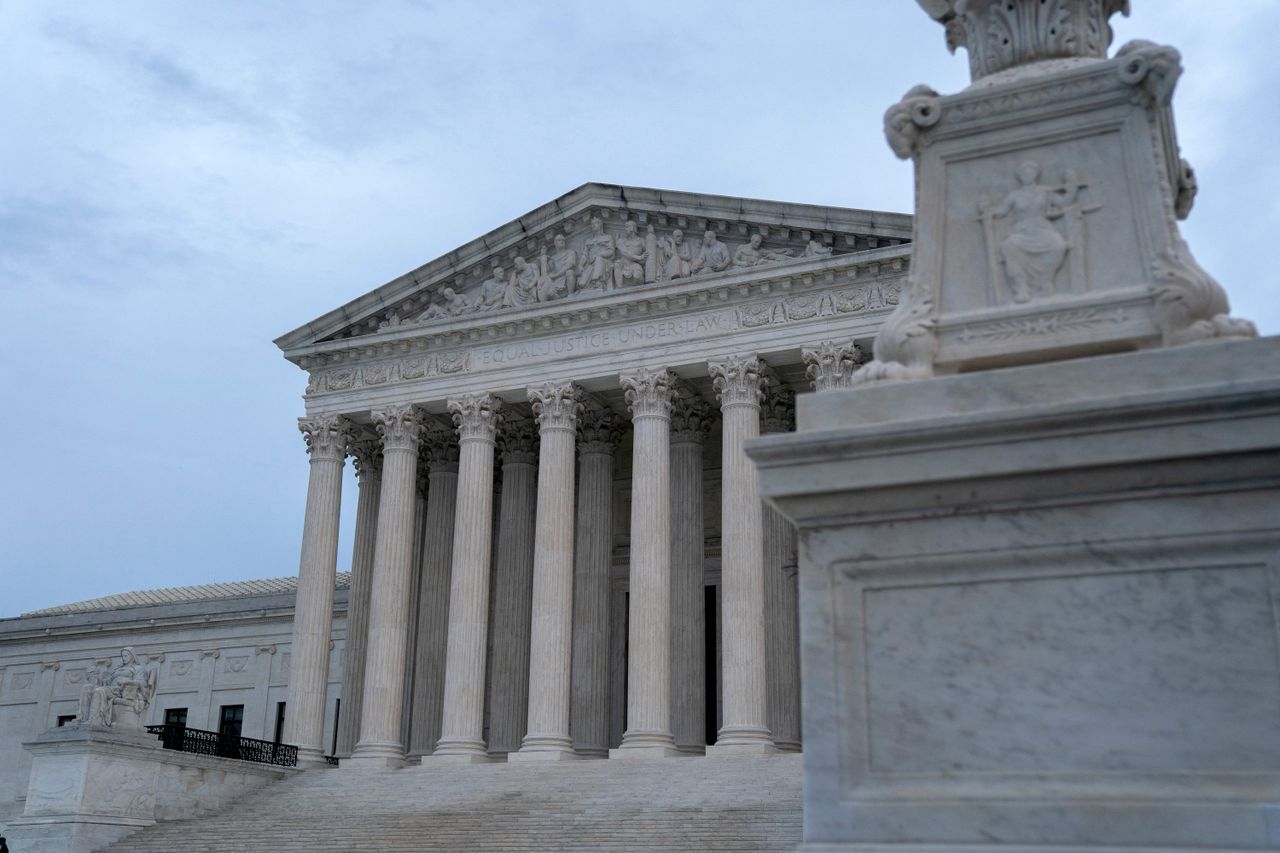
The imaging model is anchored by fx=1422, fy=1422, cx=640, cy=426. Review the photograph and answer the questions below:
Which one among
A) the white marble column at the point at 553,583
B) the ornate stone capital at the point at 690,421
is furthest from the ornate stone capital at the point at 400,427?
the ornate stone capital at the point at 690,421

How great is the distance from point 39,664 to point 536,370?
30415mm

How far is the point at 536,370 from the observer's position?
38438 mm

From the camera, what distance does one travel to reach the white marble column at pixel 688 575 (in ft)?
123

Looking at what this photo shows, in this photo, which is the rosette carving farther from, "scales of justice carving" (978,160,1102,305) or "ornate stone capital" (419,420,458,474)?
"ornate stone capital" (419,420,458,474)

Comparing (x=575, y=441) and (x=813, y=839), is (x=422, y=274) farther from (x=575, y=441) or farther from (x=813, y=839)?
(x=813, y=839)

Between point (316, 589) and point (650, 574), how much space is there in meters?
10.3

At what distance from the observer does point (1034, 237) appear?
5953 millimetres

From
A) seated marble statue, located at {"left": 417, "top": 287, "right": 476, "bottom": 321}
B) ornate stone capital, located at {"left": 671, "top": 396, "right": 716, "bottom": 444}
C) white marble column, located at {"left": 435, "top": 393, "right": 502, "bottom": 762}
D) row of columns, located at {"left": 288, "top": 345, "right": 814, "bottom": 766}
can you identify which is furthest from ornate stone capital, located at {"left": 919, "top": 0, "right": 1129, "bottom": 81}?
seated marble statue, located at {"left": 417, "top": 287, "right": 476, "bottom": 321}

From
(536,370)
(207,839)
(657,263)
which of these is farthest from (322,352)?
(207,839)

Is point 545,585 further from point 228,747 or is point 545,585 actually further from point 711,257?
point 711,257

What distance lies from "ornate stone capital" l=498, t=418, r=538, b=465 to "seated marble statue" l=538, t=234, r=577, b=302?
4535 millimetres

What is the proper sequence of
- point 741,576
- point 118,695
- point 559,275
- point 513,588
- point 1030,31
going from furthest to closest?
1. point 513,588
2. point 559,275
3. point 741,576
4. point 118,695
5. point 1030,31

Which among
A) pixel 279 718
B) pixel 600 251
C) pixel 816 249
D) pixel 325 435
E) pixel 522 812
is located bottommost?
pixel 522 812

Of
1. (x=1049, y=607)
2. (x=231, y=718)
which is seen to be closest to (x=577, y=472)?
(x=231, y=718)
